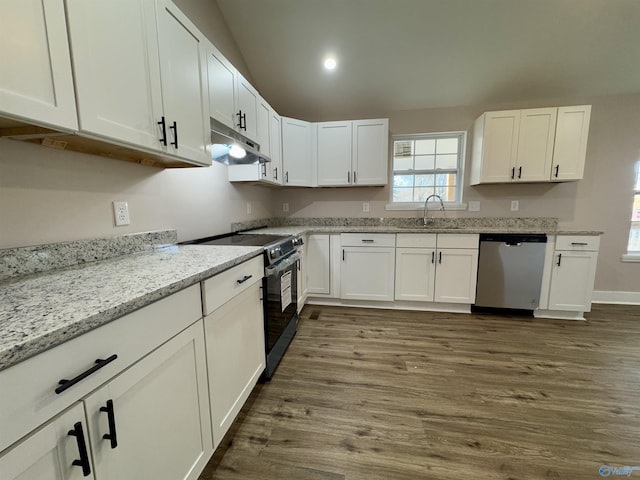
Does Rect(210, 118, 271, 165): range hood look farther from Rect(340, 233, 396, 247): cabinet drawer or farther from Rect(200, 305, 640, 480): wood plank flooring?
Rect(200, 305, 640, 480): wood plank flooring

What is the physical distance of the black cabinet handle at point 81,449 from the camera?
0.60 metres

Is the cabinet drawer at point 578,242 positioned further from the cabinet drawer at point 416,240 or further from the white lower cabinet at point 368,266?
the white lower cabinet at point 368,266

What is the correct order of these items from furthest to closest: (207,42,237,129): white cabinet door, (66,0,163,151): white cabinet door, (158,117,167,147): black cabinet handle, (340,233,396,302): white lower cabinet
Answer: (340,233,396,302): white lower cabinet → (207,42,237,129): white cabinet door → (158,117,167,147): black cabinet handle → (66,0,163,151): white cabinet door

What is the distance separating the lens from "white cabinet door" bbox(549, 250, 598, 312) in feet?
8.70

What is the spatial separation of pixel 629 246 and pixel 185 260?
4.81 meters

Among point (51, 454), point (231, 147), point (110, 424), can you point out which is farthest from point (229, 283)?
point (231, 147)

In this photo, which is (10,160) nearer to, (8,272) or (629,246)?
(8,272)

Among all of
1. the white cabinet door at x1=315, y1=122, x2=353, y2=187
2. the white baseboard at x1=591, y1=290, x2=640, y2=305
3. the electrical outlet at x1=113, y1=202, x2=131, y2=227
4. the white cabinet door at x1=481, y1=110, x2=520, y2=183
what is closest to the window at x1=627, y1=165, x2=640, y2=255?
the white baseboard at x1=591, y1=290, x2=640, y2=305

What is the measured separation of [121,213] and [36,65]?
772mm

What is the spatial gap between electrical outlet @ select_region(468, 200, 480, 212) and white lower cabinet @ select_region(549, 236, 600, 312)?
85 cm

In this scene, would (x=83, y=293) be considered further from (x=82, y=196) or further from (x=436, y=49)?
(x=436, y=49)

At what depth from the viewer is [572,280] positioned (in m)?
2.70

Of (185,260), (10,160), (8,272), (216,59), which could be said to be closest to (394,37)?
(216,59)

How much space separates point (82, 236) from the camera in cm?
121
